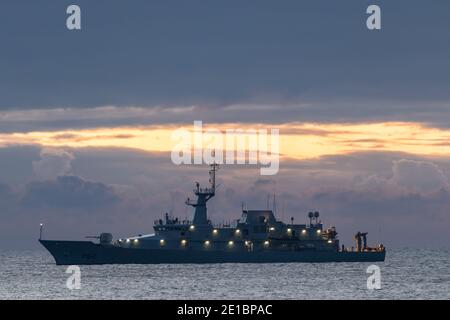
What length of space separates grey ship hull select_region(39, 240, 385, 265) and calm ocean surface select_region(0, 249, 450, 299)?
126cm

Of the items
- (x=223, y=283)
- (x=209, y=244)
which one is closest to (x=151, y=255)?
(x=209, y=244)

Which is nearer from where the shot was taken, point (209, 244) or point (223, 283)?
point (223, 283)

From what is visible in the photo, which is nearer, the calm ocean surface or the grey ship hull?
the calm ocean surface

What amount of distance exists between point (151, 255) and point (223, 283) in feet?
96.6

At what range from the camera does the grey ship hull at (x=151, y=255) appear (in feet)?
406

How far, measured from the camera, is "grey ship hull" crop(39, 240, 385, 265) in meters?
124

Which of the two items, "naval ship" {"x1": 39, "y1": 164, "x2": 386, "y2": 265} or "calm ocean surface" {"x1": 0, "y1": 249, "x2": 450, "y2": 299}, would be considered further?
"naval ship" {"x1": 39, "y1": 164, "x2": 386, "y2": 265}

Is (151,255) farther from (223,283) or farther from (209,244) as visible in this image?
(223,283)

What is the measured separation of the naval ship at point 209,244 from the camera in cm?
12319

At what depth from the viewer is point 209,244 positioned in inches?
4887

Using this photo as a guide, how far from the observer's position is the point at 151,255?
123500 millimetres

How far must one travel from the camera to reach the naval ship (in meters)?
123

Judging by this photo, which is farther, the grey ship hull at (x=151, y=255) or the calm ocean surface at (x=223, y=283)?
the grey ship hull at (x=151, y=255)
